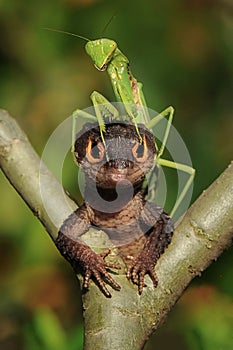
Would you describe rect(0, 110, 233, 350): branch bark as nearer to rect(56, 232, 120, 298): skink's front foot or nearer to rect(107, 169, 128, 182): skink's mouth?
rect(56, 232, 120, 298): skink's front foot

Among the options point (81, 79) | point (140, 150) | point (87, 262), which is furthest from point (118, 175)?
point (81, 79)

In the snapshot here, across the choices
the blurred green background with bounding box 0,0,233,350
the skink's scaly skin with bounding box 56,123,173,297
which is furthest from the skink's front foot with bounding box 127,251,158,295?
the blurred green background with bounding box 0,0,233,350

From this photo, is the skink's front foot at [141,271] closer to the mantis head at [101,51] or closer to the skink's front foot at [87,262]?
the skink's front foot at [87,262]

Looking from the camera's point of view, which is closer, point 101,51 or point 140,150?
point 140,150

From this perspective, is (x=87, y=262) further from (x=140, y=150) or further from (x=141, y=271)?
(x=140, y=150)

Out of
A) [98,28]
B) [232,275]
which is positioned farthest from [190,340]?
[98,28]

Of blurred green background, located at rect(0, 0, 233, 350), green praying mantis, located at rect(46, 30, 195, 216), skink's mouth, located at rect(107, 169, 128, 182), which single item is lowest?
blurred green background, located at rect(0, 0, 233, 350)

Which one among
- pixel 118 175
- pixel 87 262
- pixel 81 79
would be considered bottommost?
pixel 81 79
